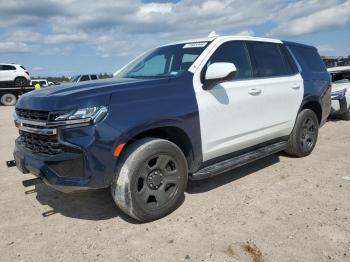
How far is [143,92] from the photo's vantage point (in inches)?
139

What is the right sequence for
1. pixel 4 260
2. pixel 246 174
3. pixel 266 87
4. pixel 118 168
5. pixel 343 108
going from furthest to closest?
pixel 343 108 < pixel 246 174 < pixel 266 87 < pixel 118 168 < pixel 4 260

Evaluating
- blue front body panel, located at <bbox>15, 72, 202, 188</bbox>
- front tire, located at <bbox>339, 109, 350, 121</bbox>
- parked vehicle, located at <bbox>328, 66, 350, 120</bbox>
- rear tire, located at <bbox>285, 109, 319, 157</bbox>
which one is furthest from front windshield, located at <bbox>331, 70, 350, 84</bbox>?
blue front body panel, located at <bbox>15, 72, 202, 188</bbox>

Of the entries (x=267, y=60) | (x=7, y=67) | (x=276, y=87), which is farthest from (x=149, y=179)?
(x=7, y=67)

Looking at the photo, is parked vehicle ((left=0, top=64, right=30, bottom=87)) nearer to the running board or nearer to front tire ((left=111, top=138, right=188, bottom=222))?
the running board

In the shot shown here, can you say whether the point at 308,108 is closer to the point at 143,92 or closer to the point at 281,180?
the point at 281,180

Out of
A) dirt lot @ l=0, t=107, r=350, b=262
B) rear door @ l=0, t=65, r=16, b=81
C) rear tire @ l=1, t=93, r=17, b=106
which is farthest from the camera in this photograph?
rear door @ l=0, t=65, r=16, b=81

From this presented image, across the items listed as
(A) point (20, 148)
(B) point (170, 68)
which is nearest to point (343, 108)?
(B) point (170, 68)

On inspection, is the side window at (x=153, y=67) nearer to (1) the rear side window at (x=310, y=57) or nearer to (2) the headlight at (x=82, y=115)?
(2) the headlight at (x=82, y=115)

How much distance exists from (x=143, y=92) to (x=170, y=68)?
41.2 inches

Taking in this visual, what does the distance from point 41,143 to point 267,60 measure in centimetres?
327

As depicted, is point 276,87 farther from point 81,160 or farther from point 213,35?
point 81,160

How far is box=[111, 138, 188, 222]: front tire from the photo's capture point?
135 inches

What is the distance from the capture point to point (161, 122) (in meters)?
3.61

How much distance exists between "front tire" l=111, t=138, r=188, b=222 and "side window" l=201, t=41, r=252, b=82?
129 cm
